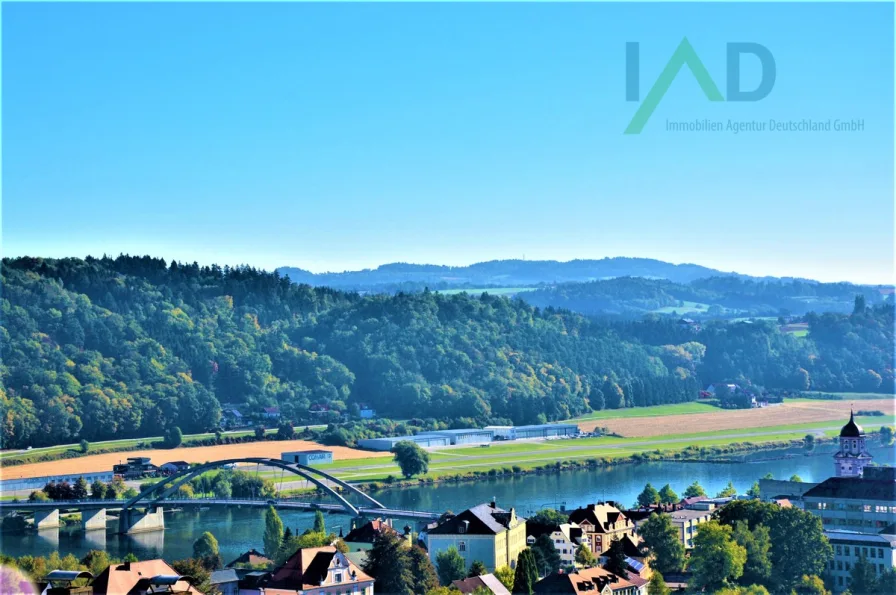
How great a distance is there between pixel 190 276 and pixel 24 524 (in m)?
37.6

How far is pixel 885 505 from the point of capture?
28.1 metres

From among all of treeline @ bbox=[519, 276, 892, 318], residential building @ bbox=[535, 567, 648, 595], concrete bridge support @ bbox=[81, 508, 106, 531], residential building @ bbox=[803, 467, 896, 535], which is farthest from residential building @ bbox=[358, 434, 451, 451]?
treeline @ bbox=[519, 276, 892, 318]

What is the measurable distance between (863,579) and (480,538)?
236 inches

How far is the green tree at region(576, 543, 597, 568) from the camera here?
25.1 m

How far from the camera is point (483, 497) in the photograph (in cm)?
3931

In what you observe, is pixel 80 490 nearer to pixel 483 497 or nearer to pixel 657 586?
pixel 483 497

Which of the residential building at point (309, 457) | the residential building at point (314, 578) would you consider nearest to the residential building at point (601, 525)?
the residential building at point (314, 578)

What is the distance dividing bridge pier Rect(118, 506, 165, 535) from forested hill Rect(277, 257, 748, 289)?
5201 inches

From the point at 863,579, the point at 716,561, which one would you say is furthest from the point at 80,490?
the point at 863,579

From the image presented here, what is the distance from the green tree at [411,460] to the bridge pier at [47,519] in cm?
1113

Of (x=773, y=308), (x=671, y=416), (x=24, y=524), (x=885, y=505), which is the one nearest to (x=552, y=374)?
(x=671, y=416)

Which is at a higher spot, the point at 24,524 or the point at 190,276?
the point at 190,276

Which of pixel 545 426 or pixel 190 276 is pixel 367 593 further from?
pixel 190 276

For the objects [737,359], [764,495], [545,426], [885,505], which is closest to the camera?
[885,505]
